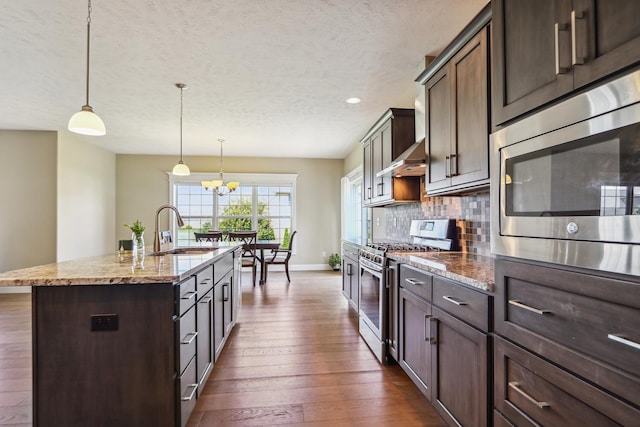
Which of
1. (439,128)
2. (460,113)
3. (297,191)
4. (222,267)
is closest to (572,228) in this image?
(460,113)

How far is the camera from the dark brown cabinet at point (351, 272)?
3.56 metres

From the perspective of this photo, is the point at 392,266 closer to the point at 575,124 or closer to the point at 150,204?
the point at 575,124

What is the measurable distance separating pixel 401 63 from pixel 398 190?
1.14 m

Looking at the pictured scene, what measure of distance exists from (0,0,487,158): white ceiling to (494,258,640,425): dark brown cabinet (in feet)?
6.31

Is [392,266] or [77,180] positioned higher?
[77,180]

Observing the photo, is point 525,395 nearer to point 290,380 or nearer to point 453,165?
point 453,165

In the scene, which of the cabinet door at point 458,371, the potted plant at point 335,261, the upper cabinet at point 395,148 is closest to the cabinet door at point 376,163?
Result: the upper cabinet at point 395,148

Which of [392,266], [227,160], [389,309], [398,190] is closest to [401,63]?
[398,190]

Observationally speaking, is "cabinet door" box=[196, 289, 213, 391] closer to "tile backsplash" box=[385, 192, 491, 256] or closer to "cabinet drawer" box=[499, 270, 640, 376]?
"cabinet drawer" box=[499, 270, 640, 376]

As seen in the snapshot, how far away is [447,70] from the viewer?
7.22 ft

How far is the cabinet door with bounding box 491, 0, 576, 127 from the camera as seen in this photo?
40.5 inches

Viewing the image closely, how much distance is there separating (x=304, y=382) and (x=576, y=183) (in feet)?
6.67

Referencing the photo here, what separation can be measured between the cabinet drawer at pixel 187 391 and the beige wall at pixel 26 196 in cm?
464

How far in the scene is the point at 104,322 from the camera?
1509mm
